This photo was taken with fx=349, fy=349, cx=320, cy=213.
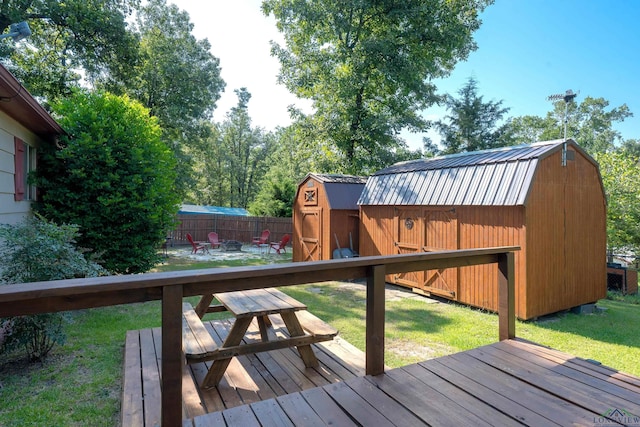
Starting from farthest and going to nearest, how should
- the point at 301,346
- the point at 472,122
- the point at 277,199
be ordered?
the point at 472,122 → the point at 277,199 → the point at 301,346

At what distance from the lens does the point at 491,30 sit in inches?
606

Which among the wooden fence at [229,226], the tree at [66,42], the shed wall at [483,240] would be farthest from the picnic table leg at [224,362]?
the wooden fence at [229,226]

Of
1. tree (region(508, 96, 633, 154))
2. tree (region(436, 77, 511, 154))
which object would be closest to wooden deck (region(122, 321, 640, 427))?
tree (region(436, 77, 511, 154))

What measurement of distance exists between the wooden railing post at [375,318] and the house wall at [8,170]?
5.12m

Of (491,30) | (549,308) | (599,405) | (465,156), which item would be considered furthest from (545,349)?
(491,30)

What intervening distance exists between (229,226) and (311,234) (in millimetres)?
10019

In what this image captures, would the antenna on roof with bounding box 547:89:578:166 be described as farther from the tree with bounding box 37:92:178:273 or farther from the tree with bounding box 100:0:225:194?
the tree with bounding box 100:0:225:194

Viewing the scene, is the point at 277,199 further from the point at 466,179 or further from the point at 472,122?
the point at 472,122

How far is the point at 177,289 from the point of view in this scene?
5.14ft

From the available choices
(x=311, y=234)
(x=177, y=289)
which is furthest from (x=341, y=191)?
(x=177, y=289)

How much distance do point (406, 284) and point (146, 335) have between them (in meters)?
5.77

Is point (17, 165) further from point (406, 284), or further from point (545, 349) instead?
point (406, 284)

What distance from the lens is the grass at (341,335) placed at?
2996 millimetres

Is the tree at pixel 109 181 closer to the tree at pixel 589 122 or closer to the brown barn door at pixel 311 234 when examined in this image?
the brown barn door at pixel 311 234
